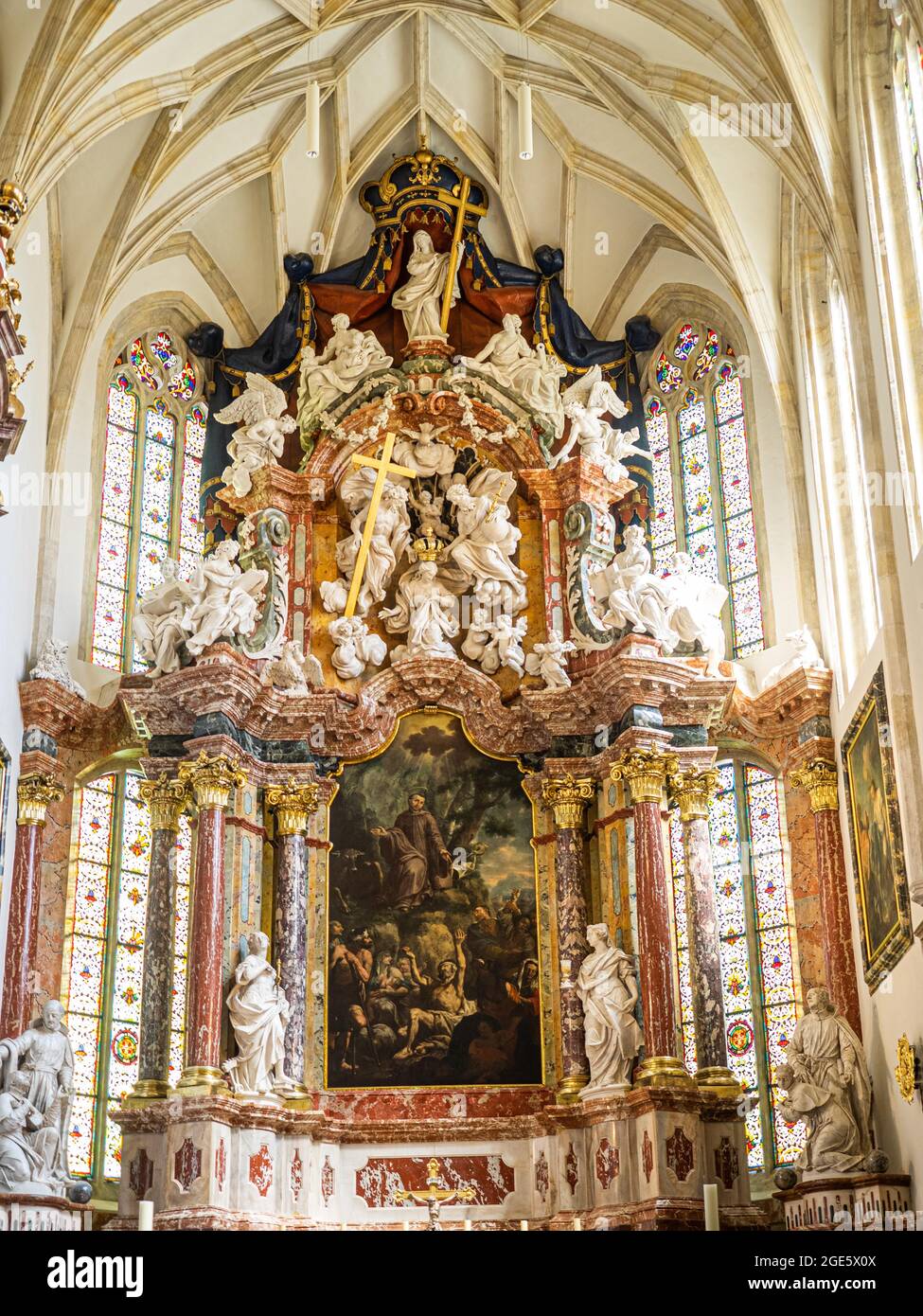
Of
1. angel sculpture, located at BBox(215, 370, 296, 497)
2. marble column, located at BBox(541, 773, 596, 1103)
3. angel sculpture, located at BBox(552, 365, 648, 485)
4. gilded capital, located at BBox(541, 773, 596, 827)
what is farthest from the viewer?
angel sculpture, located at BBox(215, 370, 296, 497)

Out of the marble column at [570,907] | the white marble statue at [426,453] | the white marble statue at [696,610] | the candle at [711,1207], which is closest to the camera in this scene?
the candle at [711,1207]

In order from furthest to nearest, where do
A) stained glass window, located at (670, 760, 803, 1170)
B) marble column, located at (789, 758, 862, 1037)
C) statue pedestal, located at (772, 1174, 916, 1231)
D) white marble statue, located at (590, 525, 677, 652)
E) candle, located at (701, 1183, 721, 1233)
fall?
white marble statue, located at (590, 525, 677, 652) → stained glass window, located at (670, 760, 803, 1170) → marble column, located at (789, 758, 862, 1037) → statue pedestal, located at (772, 1174, 916, 1231) → candle, located at (701, 1183, 721, 1233)

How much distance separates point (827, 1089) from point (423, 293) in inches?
439

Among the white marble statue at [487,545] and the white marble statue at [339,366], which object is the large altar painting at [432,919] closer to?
the white marble statue at [487,545]

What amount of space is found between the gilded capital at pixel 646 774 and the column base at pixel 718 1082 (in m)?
2.90

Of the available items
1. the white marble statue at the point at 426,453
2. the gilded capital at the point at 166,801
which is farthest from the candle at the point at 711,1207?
the white marble statue at the point at 426,453

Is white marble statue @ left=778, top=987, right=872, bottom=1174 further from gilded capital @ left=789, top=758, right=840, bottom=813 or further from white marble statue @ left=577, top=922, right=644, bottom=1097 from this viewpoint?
gilded capital @ left=789, top=758, right=840, bottom=813

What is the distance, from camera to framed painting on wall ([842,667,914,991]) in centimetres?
1647

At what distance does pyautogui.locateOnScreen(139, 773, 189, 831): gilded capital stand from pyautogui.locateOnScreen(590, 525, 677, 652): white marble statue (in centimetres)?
527

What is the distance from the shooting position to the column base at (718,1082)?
61.4 ft

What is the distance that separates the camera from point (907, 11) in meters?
15.9

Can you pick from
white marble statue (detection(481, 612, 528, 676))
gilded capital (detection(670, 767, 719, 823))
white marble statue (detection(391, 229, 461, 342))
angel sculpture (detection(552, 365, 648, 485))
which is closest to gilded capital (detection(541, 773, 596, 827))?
gilded capital (detection(670, 767, 719, 823))
